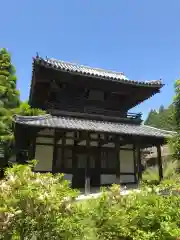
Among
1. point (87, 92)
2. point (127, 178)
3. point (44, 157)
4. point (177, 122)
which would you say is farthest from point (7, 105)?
point (177, 122)

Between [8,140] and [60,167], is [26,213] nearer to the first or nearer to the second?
[60,167]

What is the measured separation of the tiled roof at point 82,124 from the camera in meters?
10.8

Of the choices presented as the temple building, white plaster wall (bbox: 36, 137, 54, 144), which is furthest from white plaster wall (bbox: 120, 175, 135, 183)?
white plaster wall (bbox: 36, 137, 54, 144)

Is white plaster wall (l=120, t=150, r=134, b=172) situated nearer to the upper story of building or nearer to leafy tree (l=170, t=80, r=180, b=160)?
the upper story of building

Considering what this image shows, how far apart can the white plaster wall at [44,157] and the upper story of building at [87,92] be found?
2.15 m

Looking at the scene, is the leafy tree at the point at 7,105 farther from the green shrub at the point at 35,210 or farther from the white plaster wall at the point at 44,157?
the green shrub at the point at 35,210

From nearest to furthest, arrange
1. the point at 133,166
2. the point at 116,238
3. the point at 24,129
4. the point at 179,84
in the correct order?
the point at 116,238 → the point at 179,84 → the point at 24,129 → the point at 133,166

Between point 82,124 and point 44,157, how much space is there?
3.10 metres

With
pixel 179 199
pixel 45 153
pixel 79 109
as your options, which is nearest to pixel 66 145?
pixel 45 153

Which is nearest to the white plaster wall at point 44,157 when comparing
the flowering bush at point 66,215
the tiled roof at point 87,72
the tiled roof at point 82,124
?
the tiled roof at point 82,124

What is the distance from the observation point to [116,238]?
4266 millimetres

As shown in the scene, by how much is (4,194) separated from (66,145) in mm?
10094

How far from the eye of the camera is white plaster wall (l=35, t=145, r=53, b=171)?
1323cm

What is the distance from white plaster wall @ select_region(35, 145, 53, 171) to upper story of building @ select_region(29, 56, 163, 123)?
2147 millimetres
